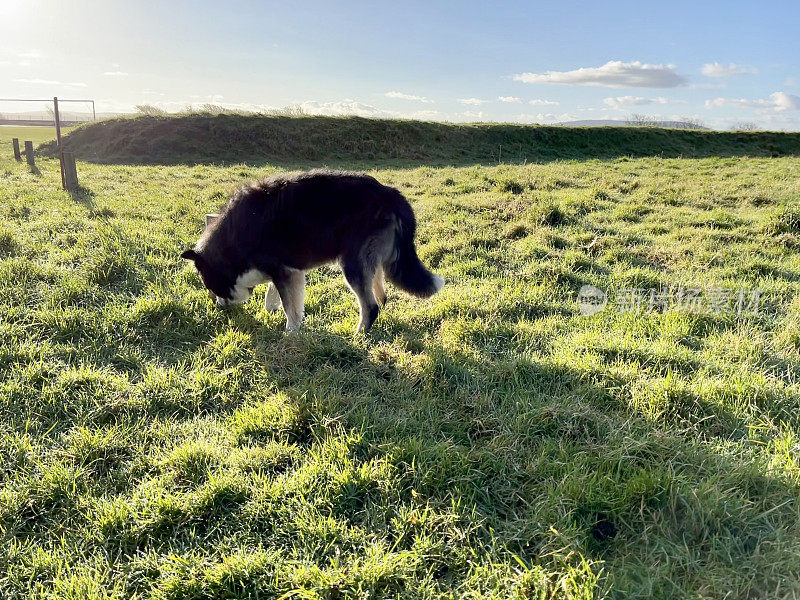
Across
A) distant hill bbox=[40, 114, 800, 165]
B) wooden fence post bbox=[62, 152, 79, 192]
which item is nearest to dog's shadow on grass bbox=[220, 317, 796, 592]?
wooden fence post bbox=[62, 152, 79, 192]

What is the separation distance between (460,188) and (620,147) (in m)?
22.3

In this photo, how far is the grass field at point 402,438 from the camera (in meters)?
2.15

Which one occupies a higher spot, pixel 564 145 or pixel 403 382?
pixel 564 145

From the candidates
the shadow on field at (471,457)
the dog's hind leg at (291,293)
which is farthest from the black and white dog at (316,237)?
the shadow on field at (471,457)

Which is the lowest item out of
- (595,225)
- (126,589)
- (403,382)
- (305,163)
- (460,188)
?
(126,589)

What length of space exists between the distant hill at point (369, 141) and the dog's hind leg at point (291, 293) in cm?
1891

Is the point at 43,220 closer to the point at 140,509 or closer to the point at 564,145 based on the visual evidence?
the point at 140,509

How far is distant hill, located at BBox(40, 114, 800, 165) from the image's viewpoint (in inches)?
889

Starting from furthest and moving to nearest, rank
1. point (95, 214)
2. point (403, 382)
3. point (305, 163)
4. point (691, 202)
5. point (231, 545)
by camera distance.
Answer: point (305, 163) → point (691, 202) → point (95, 214) → point (403, 382) → point (231, 545)

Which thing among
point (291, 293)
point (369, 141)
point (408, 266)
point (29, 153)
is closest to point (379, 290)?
point (408, 266)

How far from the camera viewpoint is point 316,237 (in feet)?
14.0

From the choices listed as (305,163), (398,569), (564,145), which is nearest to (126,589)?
(398,569)

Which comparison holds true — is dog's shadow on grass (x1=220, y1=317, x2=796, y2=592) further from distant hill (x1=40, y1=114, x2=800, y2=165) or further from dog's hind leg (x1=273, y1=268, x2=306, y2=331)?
distant hill (x1=40, y1=114, x2=800, y2=165)

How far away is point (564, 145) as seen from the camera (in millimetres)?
28406
